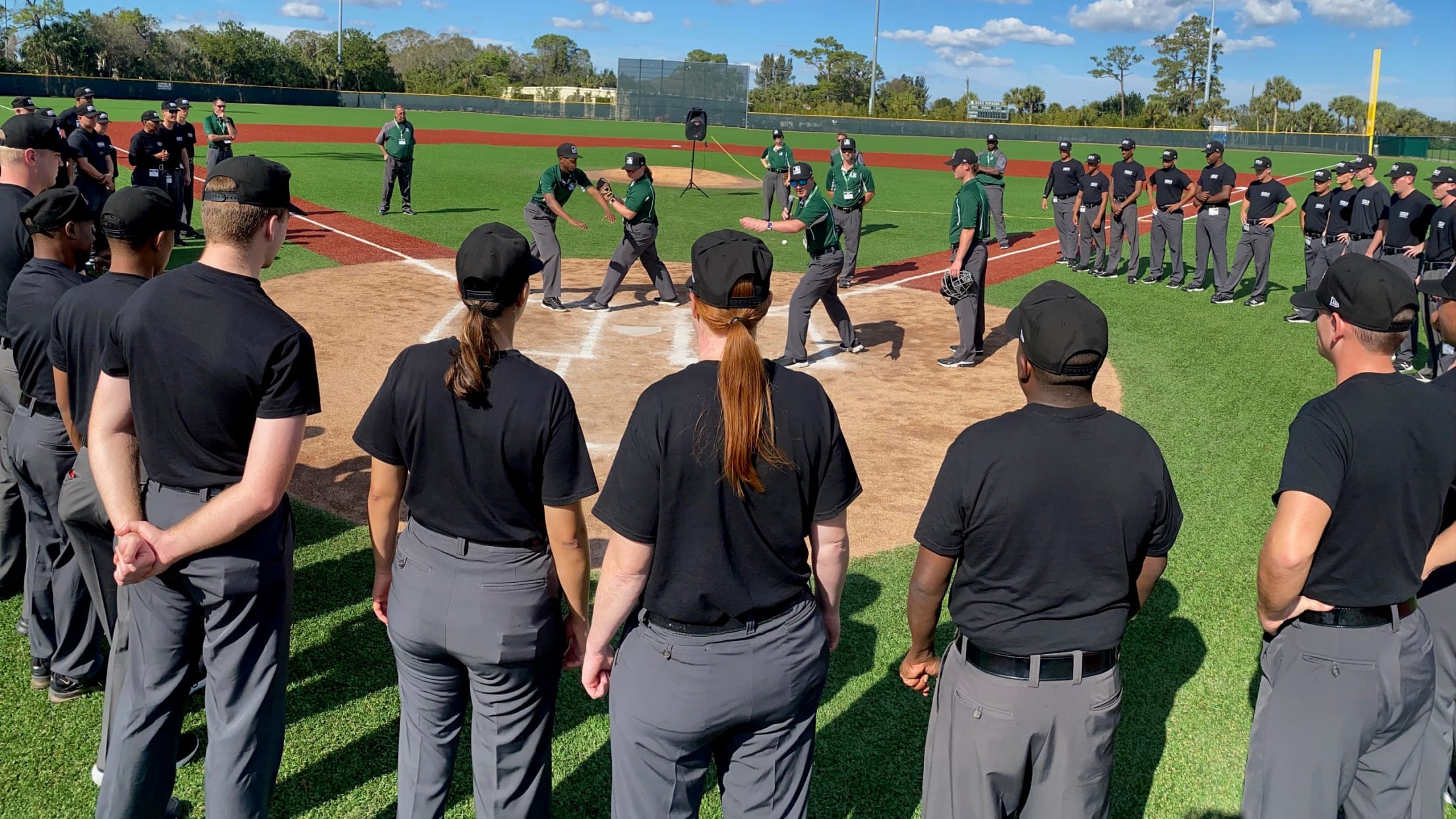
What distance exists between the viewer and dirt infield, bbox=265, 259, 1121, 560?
7.79 meters

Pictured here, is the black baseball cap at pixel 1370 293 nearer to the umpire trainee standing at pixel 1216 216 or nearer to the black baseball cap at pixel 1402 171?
the black baseball cap at pixel 1402 171

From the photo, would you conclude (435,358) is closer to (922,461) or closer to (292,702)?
(292,702)

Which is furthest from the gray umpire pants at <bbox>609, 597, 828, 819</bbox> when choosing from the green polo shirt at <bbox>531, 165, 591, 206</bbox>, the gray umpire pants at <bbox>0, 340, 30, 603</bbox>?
the green polo shirt at <bbox>531, 165, 591, 206</bbox>

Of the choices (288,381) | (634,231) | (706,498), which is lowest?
(706,498)

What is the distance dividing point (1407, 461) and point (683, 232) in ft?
58.1

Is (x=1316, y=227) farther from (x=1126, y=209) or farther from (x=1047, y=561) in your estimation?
(x=1047, y=561)

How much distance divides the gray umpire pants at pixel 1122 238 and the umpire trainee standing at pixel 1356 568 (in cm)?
1461

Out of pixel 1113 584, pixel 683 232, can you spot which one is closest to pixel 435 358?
pixel 1113 584

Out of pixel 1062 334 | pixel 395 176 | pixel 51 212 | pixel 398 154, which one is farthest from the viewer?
pixel 395 176

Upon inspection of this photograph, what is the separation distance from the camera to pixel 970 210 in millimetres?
10812

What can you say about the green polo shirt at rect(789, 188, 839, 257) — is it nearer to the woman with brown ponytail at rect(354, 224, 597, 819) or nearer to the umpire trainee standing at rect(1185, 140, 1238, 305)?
the umpire trainee standing at rect(1185, 140, 1238, 305)

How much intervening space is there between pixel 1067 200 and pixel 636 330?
9847 mm

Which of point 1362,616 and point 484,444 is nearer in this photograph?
point 484,444

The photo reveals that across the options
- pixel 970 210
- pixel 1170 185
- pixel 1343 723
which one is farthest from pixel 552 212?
pixel 1343 723
